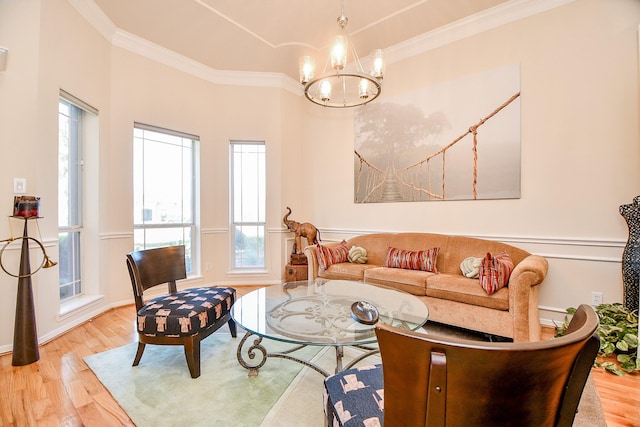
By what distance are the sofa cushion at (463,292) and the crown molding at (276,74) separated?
2.77 m

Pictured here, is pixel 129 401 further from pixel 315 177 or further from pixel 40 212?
pixel 315 177

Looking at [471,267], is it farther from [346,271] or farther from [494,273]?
[346,271]

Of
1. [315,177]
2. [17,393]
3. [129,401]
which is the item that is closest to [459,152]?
[315,177]

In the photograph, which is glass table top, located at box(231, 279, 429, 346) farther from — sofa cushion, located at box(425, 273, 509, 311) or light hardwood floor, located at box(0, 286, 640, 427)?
light hardwood floor, located at box(0, 286, 640, 427)

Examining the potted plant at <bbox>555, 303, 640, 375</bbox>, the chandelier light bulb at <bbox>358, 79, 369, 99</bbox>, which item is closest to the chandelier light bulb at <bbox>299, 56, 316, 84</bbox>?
the chandelier light bulb at <bbox>358, 79, 369, 99</bbox>

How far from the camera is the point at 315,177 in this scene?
4.72m

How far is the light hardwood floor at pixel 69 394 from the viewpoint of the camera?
5.20 ft

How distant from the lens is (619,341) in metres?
2.06

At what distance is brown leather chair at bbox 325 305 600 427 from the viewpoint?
619 mm

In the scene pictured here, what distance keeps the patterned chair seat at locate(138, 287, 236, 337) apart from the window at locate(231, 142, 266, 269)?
2239 mm

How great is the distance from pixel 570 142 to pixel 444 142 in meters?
1.15

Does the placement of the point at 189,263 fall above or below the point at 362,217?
below

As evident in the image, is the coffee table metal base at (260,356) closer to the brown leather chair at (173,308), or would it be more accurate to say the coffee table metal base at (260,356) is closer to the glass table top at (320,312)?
the glass table top at (320,312)

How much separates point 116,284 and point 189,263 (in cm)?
95
